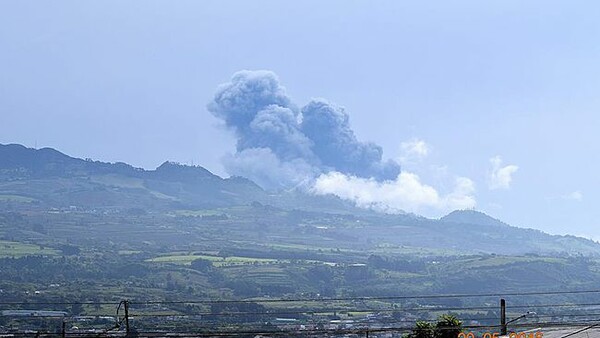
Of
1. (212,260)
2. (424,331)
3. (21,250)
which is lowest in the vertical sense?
(424,331)

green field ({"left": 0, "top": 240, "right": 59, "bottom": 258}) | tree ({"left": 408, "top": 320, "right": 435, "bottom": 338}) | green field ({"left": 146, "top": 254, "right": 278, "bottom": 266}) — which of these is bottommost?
tree ({"left": 408, "top": 320, "right": 435, "bottom": 338})

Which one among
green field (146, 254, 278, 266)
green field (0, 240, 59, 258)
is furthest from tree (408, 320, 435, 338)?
green field (0, 240, 59, 258)

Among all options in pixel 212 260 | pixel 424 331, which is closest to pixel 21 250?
pixel 212 260

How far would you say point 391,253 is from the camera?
15300 centimetres

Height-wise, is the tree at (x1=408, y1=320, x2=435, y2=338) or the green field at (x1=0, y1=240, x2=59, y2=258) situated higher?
the green field at (x1=0, y1=240, x2=59, y2=258)

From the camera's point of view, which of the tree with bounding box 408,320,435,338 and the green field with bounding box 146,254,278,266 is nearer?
the tree with bounding box 408,320,435,338

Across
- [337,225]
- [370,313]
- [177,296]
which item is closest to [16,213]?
[337,225]

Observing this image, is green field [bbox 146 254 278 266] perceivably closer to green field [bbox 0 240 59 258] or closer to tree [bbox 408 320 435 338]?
green field [bbox 0 240 59 258]

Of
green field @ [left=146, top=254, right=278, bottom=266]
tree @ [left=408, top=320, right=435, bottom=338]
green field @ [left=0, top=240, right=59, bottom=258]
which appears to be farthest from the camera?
green field @ [left=146, top=254, right=278, bottom=266]

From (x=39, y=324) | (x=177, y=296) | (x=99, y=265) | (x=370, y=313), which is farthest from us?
(x=99, y=265)

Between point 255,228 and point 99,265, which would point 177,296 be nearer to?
point 99,265

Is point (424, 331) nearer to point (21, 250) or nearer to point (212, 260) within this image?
point (212, 260)

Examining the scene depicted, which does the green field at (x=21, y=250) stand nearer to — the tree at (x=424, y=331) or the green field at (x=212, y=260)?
the green field at (x=212, y=260)

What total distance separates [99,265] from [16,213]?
57.4 meters
